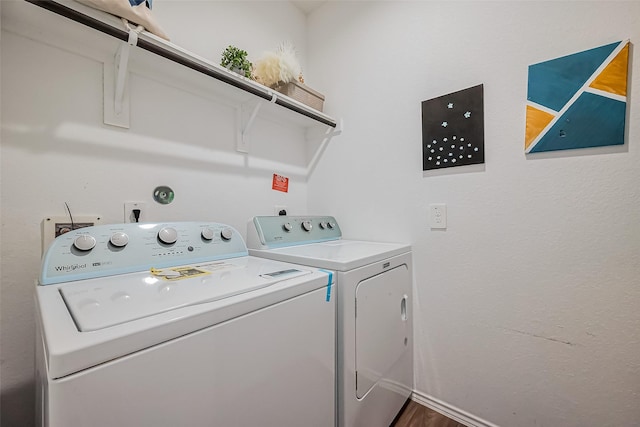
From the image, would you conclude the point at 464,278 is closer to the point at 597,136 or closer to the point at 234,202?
the point at 597,136

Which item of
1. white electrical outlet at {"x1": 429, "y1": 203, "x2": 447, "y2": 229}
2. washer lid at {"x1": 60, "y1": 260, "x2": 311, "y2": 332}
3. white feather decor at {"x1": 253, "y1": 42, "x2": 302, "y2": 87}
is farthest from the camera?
white feather decor at {"x1": 253, "y1": 42, "x2": 302, "y2": 87}

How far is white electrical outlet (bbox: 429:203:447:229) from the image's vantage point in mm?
1393

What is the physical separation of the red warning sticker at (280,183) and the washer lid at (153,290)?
3.04ft

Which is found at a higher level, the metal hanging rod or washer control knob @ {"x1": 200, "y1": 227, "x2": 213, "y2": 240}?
the metal hanging rod

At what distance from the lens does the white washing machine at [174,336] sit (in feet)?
1.48

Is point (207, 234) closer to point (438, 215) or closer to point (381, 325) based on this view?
point (381, 325)

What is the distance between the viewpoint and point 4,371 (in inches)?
35.1

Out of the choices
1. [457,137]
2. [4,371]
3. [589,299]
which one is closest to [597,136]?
[457,137]

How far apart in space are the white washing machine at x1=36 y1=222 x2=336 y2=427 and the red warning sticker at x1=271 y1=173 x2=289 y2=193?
82cm

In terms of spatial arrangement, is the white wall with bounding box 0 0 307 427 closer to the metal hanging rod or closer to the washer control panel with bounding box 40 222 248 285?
the metal hanging rod

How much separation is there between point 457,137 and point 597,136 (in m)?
0.51

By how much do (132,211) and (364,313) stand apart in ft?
3.66

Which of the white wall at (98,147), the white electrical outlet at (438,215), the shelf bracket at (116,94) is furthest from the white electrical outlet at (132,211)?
the white electrical outlet at (438,215)

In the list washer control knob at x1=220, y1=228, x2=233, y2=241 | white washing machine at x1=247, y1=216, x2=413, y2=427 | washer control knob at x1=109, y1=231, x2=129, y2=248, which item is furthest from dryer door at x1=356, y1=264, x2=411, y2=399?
washer control knob at x1=109, y1=231, x2=129, y2=248
